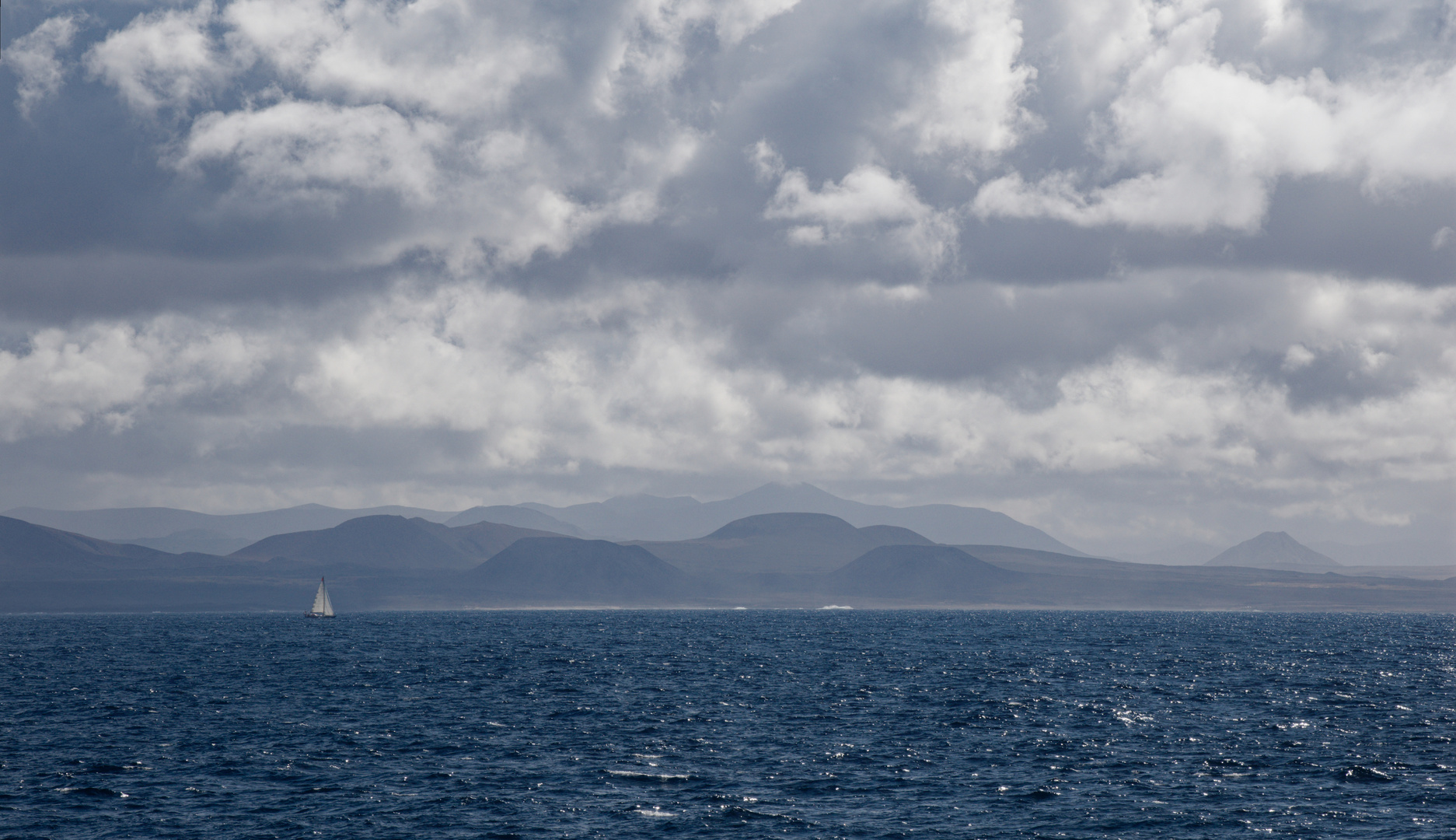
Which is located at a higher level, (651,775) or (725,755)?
(725,755)

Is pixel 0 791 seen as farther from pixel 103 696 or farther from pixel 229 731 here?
pixel 103 696

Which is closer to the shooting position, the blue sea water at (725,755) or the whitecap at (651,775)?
the blue sea water at (725,755)

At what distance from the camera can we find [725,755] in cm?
8006

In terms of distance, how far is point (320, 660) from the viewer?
165m

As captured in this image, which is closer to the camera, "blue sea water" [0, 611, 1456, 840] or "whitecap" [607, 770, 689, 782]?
"blue sea water" [0, 611, 1456, 840]

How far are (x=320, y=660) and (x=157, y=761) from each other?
298 feet

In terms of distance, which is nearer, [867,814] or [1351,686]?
[867,814]

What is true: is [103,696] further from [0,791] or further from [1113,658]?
[1113,658]

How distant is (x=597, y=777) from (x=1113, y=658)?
392 feet

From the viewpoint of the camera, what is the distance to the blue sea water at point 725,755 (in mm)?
61969

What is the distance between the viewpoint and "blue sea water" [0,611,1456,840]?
61969 mm

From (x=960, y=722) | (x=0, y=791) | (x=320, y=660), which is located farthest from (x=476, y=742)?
(x=320, y=660)

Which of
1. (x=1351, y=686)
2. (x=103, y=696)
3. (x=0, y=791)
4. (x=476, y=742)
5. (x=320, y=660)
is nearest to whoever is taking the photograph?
(x=0, y=791)

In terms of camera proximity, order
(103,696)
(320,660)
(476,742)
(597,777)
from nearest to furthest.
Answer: (597,777) < (476,742) < (103,696) < (320,660)
